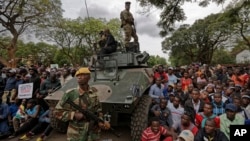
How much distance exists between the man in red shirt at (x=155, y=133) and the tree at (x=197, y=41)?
30736 mm

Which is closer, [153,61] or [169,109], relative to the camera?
[169,109]

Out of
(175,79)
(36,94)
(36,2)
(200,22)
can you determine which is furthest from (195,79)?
(200,22)

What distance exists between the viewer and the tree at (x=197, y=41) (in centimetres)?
3678

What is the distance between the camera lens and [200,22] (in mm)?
38656

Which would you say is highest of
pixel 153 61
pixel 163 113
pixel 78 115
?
pixel 153 61

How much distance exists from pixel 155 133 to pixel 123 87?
4.79ft

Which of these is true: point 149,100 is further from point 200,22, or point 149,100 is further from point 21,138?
point 200,22

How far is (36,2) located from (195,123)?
17.4 metres

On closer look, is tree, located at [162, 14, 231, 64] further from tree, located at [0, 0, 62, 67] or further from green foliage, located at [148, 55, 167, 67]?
tree, located at [0, 0, 62, 67]

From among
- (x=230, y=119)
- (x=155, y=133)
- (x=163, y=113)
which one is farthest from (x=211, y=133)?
(x=163, y=113)

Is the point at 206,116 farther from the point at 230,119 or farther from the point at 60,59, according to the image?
the point at 60,59

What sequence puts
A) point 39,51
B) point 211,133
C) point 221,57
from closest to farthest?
1. point 211,133
2. point 39,51
3. point 221,57

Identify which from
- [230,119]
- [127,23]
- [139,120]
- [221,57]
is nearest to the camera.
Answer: [230,119]

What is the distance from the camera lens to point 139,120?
6.20 m
